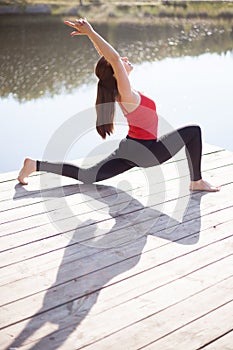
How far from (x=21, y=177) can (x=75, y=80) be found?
4.39 m

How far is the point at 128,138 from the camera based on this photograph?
111 inches

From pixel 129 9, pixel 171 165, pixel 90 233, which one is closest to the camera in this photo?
pixel 90 233

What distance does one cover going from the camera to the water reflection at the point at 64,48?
7.09 m

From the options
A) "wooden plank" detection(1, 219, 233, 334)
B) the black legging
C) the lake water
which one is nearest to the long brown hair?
the black legging

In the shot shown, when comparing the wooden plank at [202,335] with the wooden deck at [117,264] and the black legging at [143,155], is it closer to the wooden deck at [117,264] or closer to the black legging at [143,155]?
the wooden deck at [117,264]

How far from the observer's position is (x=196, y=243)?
2.34m

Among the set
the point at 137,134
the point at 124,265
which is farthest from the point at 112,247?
the point at 137,134

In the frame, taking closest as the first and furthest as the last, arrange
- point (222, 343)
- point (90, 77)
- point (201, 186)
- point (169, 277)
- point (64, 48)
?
point (222, 343)
point (169, 277)
point (201, 186)
point (90, 77)
point (64, 48)

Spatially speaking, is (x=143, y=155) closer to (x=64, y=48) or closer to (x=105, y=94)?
(x=105, y=94)

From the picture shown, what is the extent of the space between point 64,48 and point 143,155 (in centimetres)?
607

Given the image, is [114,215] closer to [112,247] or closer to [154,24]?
[112,247]

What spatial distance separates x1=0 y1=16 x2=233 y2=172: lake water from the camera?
17.7 feet

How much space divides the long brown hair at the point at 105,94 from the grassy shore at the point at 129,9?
27.0 ft

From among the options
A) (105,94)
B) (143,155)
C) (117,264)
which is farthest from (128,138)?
(117,264)
